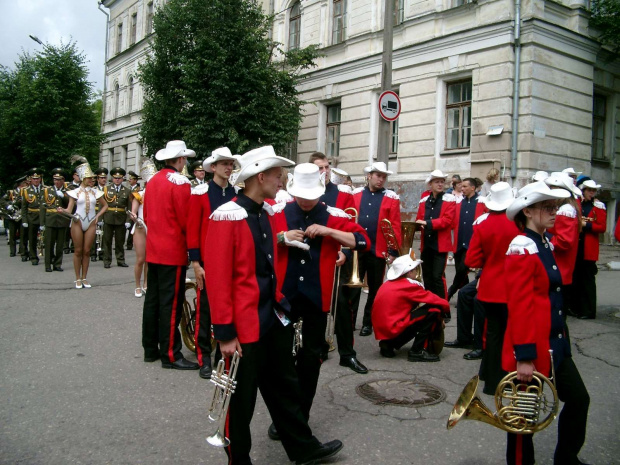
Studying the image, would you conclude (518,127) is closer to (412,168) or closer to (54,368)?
(412,168)

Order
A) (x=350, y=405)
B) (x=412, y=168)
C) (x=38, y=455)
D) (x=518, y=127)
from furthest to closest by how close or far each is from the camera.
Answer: (x=412, y=168)
(x=518, y=127)
(x=350, y=405)
(x=38, y=455)

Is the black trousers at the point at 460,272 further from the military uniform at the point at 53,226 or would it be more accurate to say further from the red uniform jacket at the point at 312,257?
the military uniform at the point at 53,226

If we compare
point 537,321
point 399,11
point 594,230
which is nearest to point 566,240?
point 594,230

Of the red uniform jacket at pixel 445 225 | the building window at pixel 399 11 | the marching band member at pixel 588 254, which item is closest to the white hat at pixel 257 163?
the red uniform jacket at pixel 445 225

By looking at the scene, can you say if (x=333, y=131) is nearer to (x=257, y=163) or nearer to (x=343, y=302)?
(x=343, y=302)

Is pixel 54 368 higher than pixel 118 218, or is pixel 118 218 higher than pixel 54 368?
pixel 118 218

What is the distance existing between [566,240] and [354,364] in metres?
2.63

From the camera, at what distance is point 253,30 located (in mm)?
19344

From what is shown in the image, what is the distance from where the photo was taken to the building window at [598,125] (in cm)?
1888

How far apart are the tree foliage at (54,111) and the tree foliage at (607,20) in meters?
25.3

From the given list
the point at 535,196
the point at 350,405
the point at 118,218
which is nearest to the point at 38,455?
the point at 350,405

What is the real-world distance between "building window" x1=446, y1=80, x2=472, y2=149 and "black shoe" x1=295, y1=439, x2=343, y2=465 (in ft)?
48.1

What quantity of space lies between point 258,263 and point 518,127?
14.3 metres

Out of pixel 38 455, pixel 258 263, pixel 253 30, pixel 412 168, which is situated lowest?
pixel 38 455
